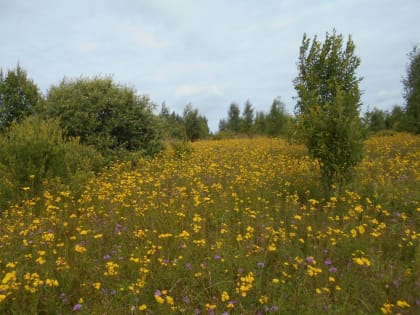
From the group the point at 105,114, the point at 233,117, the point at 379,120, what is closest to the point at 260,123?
the point at 233,117

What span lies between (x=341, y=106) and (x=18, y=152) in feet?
21.4

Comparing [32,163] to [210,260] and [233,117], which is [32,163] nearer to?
[210,260]

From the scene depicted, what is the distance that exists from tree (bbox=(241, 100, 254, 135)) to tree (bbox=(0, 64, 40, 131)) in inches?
1014

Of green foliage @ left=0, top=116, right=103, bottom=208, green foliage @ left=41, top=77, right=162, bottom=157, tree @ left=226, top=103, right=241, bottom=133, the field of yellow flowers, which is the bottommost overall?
the field of yellow flowers

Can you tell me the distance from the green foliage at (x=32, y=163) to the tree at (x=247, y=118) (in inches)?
1114

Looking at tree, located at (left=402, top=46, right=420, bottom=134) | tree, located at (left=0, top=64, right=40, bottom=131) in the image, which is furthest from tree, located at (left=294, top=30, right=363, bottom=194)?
tree, located at (left=402, top=46, right=420, bottom=134)

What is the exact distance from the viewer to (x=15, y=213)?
14.2 ft

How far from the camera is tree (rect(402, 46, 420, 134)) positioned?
16469 millimetres

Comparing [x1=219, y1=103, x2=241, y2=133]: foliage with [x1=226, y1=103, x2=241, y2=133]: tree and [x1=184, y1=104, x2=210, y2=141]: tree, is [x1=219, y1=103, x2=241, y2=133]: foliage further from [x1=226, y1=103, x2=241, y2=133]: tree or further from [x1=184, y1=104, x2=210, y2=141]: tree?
[x1=184, y1=104, x2=210, y2=141]: tree

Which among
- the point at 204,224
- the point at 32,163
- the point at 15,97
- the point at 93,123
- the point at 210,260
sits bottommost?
the point at 210,260

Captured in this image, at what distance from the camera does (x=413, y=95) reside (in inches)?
664

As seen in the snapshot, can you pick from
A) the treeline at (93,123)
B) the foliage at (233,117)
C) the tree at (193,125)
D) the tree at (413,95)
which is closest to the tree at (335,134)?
the treeline at (93,123)

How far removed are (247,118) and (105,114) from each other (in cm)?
2769

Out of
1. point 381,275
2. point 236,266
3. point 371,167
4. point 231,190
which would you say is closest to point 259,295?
point 236,266
